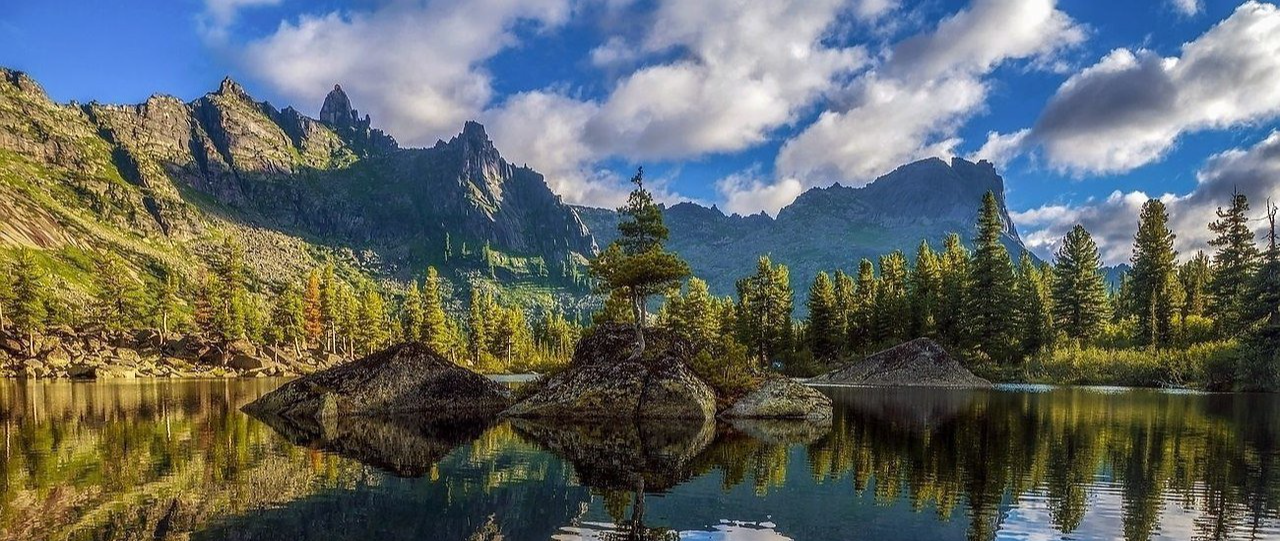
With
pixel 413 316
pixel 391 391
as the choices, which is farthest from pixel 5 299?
pixel 391 391

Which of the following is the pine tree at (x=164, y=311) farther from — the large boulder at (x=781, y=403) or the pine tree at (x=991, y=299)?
the pine tree at (x=991, y=299)

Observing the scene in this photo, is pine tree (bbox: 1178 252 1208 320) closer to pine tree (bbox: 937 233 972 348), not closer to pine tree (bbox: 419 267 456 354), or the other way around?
pine tree (bbox: 937 233 972 348)

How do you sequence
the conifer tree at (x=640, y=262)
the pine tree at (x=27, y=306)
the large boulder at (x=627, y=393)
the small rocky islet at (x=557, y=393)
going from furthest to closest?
1. the pine tree at (x=27, y=306)
2. the conifer tree at (x=640, y=262)
3. the small rocky islet at (x=557, y=393)
4. the large boulder at (x=627, y=393)

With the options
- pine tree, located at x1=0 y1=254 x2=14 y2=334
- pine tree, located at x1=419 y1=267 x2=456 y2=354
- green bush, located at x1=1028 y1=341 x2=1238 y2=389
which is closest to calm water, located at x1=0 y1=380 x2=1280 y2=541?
green bush, located at x1=1028 y1=341 x2=1238 y2=389

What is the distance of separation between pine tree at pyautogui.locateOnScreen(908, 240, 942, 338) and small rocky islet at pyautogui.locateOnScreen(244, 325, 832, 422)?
57107 millimetres

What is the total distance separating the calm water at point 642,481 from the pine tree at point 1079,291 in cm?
6116

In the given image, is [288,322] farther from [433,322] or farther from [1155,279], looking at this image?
[1155,279]

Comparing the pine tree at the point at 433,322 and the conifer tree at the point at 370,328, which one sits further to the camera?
the conifer tree at the point at 370,328

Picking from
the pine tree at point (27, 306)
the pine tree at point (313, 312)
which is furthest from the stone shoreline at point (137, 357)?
the pine tree at point (313, 312)

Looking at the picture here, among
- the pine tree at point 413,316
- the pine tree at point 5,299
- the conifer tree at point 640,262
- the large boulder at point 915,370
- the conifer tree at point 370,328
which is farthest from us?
the conifer tree at point 370,328

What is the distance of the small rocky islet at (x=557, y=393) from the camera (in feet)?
111

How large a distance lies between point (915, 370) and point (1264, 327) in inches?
1049

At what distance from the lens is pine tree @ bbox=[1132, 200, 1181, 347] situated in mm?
77250

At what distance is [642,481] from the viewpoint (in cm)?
1702
